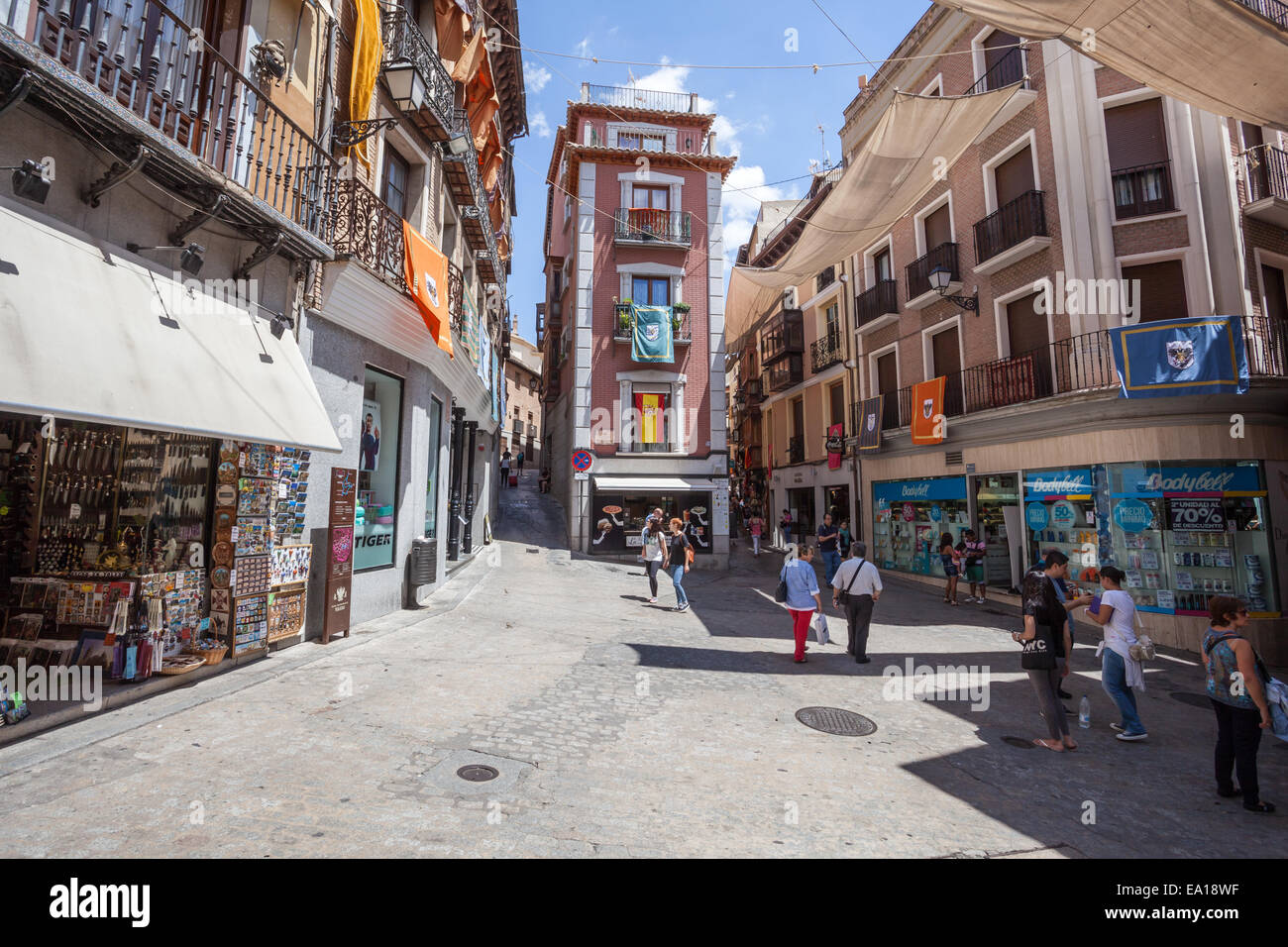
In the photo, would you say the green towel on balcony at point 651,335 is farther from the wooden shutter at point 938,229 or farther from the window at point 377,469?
the window at point 377,469

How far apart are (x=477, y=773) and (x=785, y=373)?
87.5 ft

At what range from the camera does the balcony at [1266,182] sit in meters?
12.2

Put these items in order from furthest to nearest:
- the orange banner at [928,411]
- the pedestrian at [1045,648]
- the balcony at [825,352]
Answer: the balcony at [825,352]
the orange banner at [928,411]
the pedestrian at [1045,648]

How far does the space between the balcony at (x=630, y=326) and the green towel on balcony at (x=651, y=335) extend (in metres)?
0.20

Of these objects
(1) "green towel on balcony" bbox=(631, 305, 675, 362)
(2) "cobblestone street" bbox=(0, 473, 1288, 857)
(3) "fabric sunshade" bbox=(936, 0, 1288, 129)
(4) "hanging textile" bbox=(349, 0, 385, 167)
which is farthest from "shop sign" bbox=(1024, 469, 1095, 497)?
(4) "hanging textile" bbox=(349, 0, 385, 167)

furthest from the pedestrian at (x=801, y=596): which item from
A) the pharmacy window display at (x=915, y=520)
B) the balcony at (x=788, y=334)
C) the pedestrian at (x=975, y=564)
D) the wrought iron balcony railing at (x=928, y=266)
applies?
the balcony at (x=788, y=334)

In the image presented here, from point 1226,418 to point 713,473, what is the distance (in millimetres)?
13873

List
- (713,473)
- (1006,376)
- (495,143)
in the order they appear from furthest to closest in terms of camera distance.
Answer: (713,473)
(495,143)
(1006,376)

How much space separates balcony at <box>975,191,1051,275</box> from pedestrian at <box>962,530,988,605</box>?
7.28 metres

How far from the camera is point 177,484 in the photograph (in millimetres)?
6773

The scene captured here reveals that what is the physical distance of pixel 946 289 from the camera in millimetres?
17219

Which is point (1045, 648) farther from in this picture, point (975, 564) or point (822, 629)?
point (975, 564)
